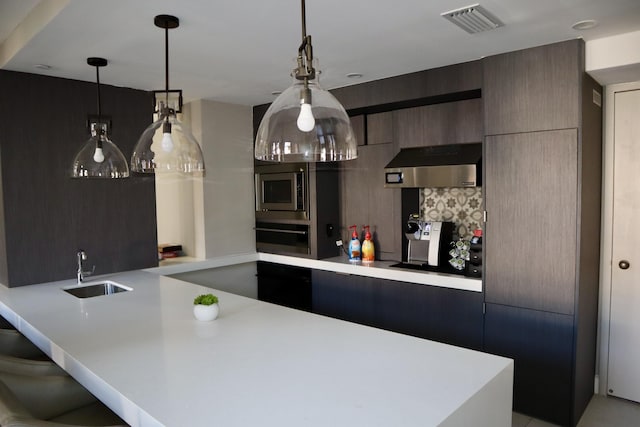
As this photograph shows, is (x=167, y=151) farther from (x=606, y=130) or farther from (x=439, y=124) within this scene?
(x=606, y=130)

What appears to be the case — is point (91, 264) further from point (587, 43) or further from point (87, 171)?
point (587, 43)

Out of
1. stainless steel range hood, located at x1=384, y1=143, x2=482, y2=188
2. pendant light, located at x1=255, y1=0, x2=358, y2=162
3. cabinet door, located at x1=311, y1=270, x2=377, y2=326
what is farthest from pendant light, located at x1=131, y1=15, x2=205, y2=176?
cabinet door, located at x1=311, y1=270, x2=377, y2=326

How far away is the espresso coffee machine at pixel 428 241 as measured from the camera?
3.36 metres

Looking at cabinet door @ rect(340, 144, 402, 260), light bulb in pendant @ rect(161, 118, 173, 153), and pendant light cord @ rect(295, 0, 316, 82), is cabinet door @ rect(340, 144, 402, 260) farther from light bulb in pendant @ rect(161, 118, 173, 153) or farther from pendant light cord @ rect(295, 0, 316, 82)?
pendant light cord @ rect(295, 0, 316, 82)

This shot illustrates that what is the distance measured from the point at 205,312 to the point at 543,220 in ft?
6.38

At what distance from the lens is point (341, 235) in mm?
4074

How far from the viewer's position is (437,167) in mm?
3141

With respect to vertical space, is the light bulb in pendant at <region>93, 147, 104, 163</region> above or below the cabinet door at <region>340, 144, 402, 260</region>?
above

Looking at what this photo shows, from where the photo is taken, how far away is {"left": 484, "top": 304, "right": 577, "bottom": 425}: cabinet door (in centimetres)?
257

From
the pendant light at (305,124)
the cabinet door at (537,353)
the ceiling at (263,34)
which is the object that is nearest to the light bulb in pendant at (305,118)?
the pendant light at (305,124)

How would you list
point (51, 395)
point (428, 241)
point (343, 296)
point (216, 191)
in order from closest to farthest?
point (51, 395) < point (428, 241) < point (343, 296) < point (216, 191)

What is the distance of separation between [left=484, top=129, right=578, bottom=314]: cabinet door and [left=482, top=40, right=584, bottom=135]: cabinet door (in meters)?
0.07

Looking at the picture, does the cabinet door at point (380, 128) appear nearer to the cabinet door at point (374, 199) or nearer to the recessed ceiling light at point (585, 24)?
the cabinet door at point (374, 199)

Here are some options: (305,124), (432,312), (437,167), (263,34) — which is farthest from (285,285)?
(305,124)
